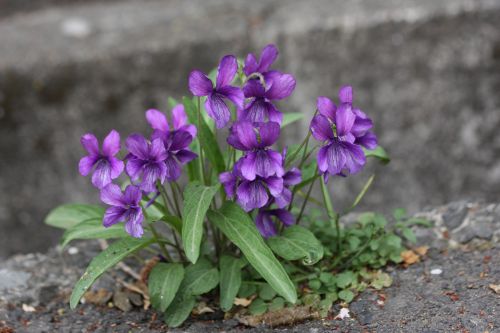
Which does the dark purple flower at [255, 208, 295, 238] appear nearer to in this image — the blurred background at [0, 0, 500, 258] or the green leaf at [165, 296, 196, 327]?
the green leaf at [165, 296, 196, 327]

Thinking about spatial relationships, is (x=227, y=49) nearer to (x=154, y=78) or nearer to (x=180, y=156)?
(x=154, y=78)

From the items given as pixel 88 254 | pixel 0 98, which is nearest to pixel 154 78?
pixel 0 98

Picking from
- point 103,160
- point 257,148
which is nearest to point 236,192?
point 257,148

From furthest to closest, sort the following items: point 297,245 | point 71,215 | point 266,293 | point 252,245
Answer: point 71,215 < point 266,293 < point 297,245 < point 252,245

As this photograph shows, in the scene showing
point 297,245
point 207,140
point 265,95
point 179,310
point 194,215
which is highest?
point 265,95

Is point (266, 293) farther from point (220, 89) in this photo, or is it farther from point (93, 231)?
point (220, 89)

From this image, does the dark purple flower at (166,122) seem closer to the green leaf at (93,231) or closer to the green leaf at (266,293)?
the green leaf at (93,231)

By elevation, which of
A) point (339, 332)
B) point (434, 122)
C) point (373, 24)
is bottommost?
point (339, 332)
